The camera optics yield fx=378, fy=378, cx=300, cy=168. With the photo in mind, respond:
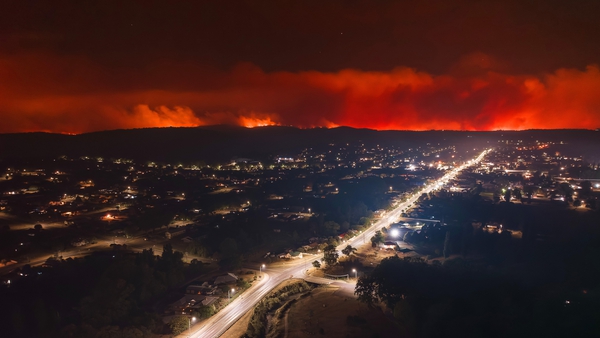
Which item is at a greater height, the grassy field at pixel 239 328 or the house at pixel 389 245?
the house at pixel 389 245

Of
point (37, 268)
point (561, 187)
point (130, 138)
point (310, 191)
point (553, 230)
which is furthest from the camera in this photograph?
point (130, 138)

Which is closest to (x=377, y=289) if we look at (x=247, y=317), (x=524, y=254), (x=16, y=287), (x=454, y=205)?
(x=247, y=317)

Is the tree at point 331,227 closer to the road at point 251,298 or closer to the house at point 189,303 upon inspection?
the road at point 251,298

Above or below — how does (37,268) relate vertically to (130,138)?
below

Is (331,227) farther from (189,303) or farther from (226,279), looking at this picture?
(189,303)

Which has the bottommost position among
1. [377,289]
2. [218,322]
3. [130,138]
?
[218,322]

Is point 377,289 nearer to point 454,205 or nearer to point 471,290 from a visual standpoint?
point 471,290

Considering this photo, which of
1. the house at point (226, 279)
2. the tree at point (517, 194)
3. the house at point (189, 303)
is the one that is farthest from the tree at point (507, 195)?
the house at point (189, 303)

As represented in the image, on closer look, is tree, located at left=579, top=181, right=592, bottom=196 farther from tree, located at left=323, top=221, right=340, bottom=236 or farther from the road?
tree, located at left=323, top=221, right=340, bottom=236
